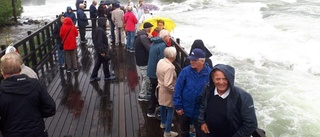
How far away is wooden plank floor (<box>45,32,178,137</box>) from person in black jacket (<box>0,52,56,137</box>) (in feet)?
4.43

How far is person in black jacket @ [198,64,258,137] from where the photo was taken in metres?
2.60

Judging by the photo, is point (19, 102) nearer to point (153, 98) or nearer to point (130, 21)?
point (153, 98)

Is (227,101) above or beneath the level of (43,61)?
above

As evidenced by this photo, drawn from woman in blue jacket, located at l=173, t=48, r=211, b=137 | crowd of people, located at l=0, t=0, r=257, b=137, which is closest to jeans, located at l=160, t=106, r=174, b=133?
crowd of people, located at l=0, t=0, r=257, b=137

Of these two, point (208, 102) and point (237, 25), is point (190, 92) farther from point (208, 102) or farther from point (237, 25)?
point (237, 25)

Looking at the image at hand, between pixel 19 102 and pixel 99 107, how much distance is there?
286 cm

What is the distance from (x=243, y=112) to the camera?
259 centimetres

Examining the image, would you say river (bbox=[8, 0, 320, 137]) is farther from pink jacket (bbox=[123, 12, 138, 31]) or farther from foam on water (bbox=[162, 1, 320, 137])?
pink jacket (bbox=[123, 12, 138, 31])

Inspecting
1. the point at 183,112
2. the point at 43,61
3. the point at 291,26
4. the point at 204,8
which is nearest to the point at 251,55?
the point at 291,26

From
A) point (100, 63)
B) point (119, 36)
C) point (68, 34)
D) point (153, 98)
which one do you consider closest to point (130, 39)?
point (119, 36)

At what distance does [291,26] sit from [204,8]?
1268 centimetres

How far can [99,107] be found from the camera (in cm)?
567

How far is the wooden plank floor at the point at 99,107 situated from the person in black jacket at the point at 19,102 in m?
1.35

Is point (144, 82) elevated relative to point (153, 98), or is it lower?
elevated
